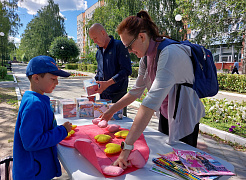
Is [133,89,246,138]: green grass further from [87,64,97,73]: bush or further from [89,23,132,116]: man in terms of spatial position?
[87,64,97,73]: bush

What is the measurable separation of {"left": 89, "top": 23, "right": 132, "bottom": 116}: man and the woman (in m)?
1.00

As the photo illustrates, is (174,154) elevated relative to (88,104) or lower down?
lower down

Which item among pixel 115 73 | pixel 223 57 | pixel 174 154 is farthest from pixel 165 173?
pixel 223 57

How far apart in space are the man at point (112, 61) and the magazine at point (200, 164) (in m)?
1.51

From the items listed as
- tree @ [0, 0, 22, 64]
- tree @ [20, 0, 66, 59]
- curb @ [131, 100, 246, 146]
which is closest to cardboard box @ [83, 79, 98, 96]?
curb @ [131, 100, 246, 146]

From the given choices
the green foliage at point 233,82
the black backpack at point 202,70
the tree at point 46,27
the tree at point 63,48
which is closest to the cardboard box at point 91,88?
the black backpack at point 202,70

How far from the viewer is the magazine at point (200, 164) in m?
1.13

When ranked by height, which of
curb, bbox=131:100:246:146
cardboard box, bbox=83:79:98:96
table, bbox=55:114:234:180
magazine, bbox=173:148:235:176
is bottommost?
curb, bbox=131:100:246:146

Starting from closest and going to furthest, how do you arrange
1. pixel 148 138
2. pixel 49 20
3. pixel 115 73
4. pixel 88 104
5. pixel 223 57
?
pixel 148 138, pixel 88 104, pixel 115 73, pixel 223 57, pixel 49 20

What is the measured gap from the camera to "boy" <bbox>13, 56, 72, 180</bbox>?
1190 mm

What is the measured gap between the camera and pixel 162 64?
4.18ft

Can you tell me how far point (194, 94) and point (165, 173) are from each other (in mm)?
675

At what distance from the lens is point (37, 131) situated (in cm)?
120

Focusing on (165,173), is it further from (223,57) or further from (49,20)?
(49,20)
